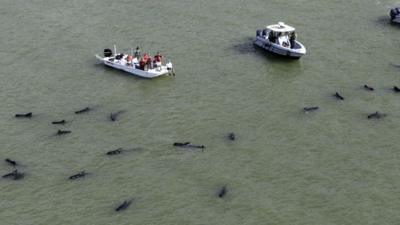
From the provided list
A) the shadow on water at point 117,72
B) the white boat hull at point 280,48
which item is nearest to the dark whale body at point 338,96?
the white boat hull at point 280,48

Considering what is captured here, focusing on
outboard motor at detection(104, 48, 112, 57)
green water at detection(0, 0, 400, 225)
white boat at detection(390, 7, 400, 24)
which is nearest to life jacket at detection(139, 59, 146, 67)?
green water at detection(0, 0, 400, 225)

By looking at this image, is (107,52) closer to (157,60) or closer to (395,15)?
(157,60)

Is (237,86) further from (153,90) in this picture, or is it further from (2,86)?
(2,86)

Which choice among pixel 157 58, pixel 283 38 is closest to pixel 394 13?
pixel 283 38

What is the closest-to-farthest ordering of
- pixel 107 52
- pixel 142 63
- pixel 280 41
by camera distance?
pixel 142 63 < pixel 107 52 < pixel 280 41

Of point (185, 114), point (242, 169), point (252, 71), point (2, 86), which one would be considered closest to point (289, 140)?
point (242, 169)

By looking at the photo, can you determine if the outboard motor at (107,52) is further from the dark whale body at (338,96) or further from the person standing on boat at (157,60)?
the dark whale body at (338,96)

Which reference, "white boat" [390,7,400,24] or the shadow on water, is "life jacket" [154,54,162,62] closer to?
the shadow on water
